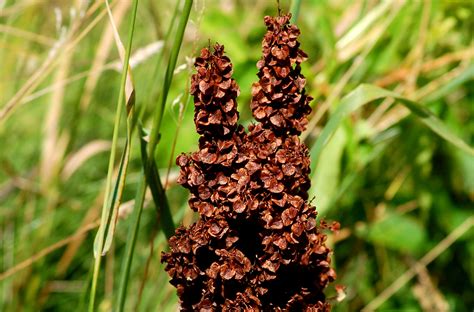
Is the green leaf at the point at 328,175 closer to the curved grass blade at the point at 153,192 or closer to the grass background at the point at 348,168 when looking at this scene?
the grass background at the point at 348,168

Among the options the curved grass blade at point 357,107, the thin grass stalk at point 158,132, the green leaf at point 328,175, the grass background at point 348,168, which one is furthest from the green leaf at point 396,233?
the thin grass stalk at point 158,132

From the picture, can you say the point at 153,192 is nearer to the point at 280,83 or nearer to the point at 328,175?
the point at 280,83

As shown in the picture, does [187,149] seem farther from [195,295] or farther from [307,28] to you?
[195,295]

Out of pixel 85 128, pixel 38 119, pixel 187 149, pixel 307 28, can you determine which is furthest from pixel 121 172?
pixel 38 119

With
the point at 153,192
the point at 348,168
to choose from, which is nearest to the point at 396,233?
the point at 348,168

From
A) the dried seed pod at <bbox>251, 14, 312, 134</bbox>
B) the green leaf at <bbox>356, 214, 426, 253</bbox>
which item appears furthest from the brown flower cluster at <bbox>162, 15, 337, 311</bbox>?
the green leaf at <bbox>356, 214, 426, 253</bbox>

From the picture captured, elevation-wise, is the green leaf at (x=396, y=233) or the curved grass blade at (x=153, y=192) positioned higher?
the green leaf at (x=396, y=233)
